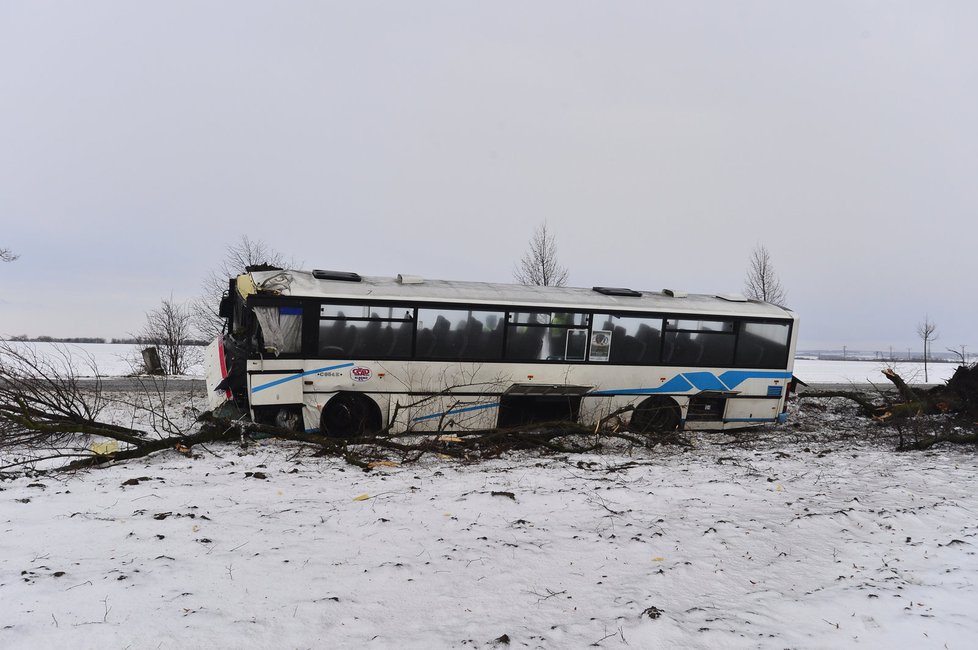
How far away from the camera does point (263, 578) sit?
4133 millimetres

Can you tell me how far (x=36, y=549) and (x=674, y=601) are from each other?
16.0 ft

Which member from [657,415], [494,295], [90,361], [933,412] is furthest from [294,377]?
[933,412]

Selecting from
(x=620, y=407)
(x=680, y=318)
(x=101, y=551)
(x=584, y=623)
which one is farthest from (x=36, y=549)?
(x=680, y=318)

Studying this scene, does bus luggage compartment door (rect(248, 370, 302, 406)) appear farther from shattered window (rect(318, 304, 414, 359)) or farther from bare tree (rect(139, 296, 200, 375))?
bare tree (rect(139, 296, 200, 375))

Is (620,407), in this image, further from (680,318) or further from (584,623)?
(584,623)

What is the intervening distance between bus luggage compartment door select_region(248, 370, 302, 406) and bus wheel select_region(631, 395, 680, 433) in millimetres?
6425

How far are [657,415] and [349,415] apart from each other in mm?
6143

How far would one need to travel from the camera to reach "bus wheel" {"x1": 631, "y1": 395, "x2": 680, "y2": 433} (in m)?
11.5

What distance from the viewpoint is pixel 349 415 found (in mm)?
10109

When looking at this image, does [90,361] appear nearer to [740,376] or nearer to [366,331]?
[366,331]

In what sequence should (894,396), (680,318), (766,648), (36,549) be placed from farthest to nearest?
(894,396) < (680,318) < (36,549) < (766,648)

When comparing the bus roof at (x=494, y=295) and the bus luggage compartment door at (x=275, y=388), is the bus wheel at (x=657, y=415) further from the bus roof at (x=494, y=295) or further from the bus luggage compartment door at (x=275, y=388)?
the bus luggage compartment door at (x=275, y=388)

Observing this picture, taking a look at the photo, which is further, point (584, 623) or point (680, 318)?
point (680, 318)

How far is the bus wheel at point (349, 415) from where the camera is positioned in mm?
10078
